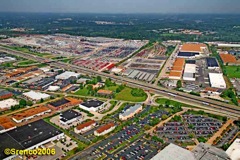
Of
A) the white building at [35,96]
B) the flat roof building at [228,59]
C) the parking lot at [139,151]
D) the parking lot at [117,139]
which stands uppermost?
the flat roof building at [228,59]

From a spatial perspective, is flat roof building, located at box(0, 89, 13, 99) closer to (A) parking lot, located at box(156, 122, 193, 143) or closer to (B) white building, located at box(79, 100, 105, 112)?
(B) white building, located at box(79, 100, 105, 112)

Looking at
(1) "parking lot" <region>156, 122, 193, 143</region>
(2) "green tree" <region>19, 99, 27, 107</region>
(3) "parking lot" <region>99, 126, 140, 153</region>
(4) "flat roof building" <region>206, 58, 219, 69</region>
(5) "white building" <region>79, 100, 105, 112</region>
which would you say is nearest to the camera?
(3) "parking lot" <region>99, 126, 140, 153</region>

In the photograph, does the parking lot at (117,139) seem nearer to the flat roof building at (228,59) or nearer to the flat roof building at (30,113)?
the flat roof building at (30,113)

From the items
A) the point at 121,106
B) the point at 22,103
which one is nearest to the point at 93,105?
the point at 121,106

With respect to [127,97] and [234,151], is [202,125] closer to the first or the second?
[234,151]

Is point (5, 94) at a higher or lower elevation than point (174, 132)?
lower

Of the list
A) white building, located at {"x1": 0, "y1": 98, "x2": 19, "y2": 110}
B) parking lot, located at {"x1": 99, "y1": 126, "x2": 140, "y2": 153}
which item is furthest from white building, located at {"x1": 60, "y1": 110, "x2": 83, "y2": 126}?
white building, located at {"x1": 0, "y1": 98, "x2": 19, "y2": 110}

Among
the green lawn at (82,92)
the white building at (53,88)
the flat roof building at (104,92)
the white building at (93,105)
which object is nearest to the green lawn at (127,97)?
the flat roof building at (104,92)
